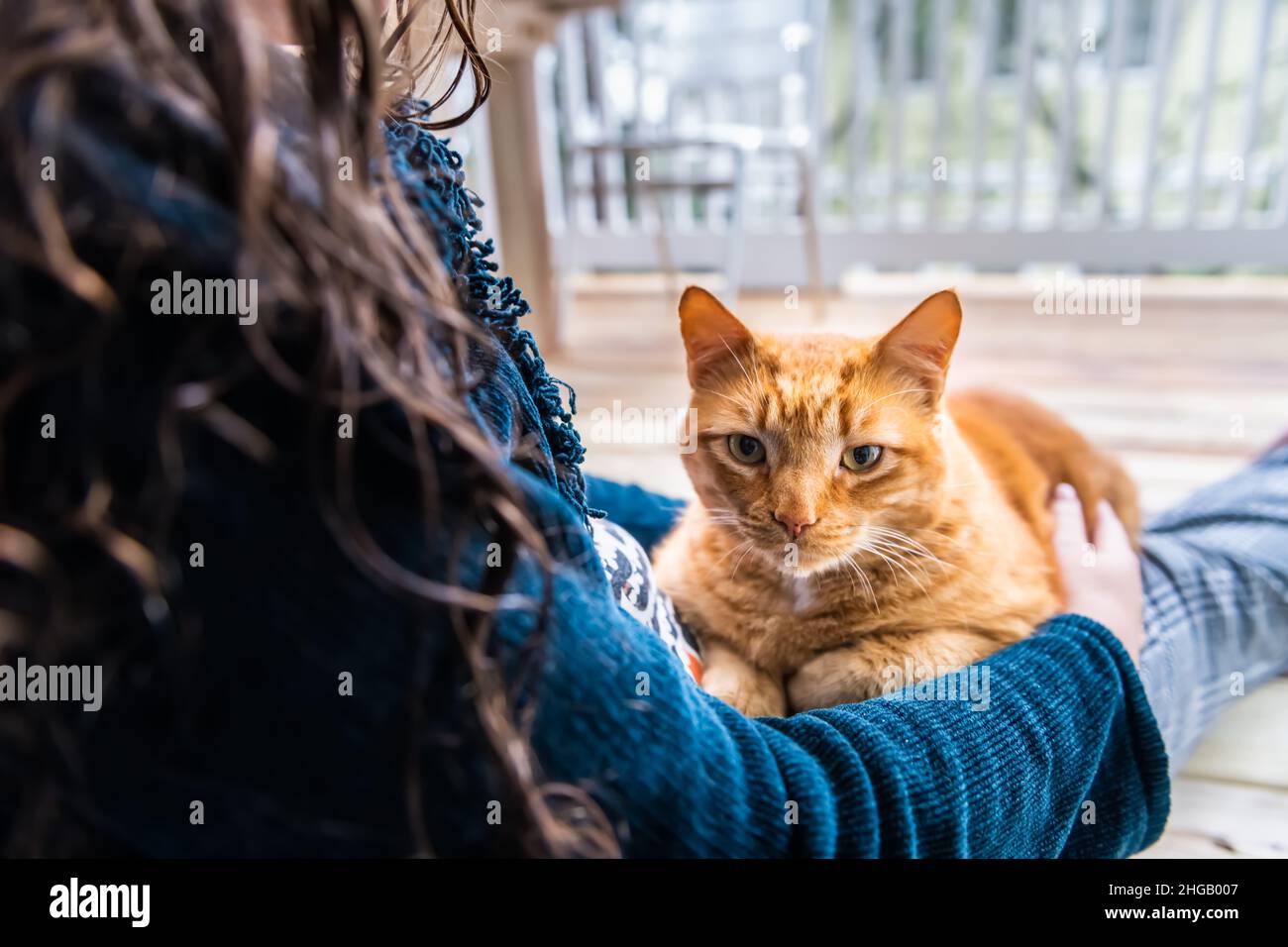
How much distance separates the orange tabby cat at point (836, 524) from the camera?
911 mm

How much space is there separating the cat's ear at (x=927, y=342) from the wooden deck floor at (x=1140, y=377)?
580 mm

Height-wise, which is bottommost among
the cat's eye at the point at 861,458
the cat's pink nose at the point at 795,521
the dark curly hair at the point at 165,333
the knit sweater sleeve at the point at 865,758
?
the knit sweater sleeve at the point at 865,758

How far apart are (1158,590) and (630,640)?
0.94 m

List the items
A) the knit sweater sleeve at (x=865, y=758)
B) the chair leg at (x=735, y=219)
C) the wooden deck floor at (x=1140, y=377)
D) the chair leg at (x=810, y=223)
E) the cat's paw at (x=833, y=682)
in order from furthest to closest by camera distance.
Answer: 1. the chair leg at (x=810, y=223)
2. the chair leg at (x=735, y=219)
3. the wooden deck floor at (x=1140, y=377)
4. the cat's paw at (x=833, y=682)
5. the knit sweater sleeve at (x=865, y=758)

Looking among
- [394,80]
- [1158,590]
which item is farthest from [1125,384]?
[394,80]

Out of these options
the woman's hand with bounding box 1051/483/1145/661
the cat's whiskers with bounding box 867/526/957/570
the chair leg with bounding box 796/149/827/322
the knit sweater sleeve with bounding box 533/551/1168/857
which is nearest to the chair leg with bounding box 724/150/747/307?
the chair leg with bounding box 796/149/827/322

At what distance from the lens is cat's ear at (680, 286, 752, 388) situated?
945 millimetres

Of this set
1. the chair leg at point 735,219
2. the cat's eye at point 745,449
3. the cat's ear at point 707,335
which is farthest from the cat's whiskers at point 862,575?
the chair leg at point 735,219

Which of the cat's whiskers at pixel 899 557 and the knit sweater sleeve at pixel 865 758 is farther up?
the cat's whiskers at pixel 899 557

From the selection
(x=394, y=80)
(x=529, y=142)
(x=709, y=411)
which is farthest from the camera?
(x=529, y=142)

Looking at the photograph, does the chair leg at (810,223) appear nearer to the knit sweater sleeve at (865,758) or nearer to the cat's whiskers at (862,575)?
the cat's whiskers at (862,575)

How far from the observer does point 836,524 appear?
909 mm

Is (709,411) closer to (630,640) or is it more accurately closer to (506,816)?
(630,640)
